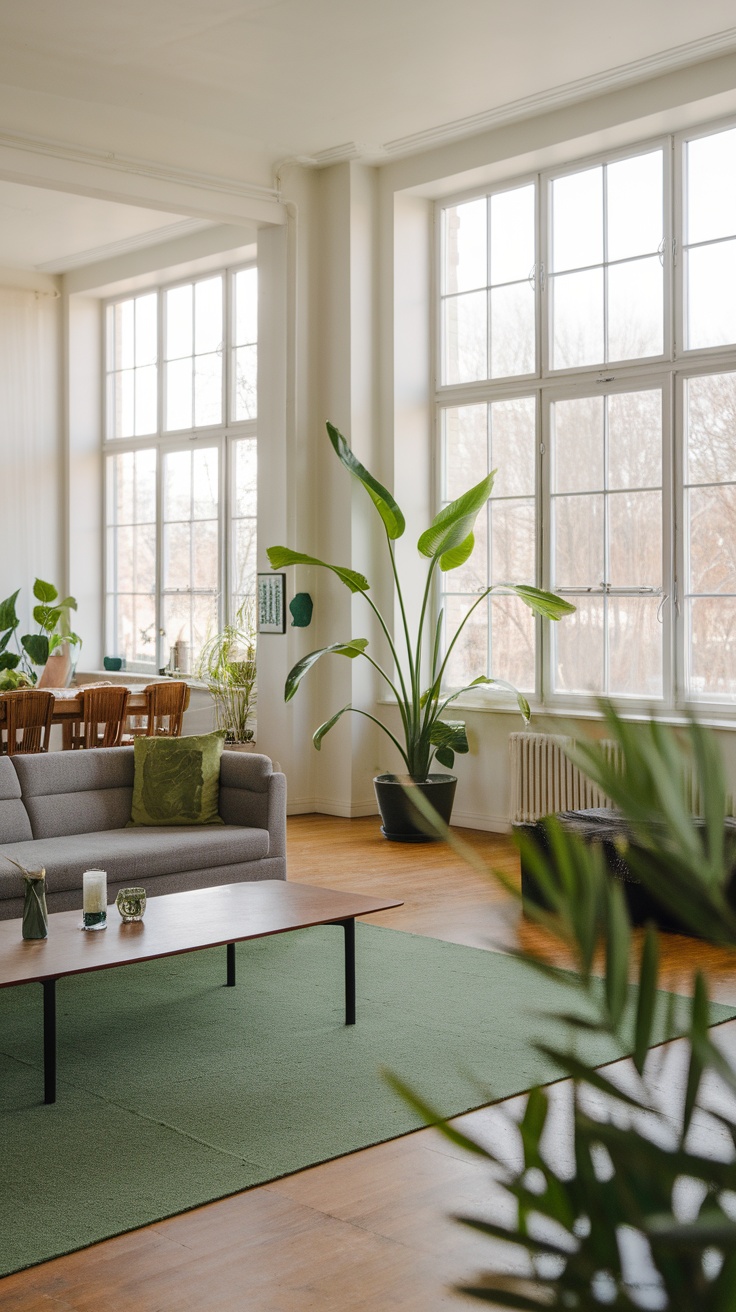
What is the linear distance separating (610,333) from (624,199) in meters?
0.72

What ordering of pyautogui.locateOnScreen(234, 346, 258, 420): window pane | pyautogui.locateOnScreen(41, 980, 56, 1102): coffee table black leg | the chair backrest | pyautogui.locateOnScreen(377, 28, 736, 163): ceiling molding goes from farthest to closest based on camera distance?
1. pyautogui.locateOnScreen(234, 346, 258, 420): window pane
2. the chair backrest
3. pyautogui.locateOnScreen(377, 28, 736, 163): ceiling molding
4. pyautogui.locateOnScreen(41, 980, 56, 1102): coffee table black leg

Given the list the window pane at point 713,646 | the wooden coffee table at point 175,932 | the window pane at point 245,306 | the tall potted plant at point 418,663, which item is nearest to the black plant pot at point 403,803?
the tall potted plant at point 418,663

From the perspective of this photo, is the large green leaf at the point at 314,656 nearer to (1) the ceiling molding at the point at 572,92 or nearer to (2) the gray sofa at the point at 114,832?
(2) the gray sofa at the point at 114,832

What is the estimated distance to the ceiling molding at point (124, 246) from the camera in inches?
369

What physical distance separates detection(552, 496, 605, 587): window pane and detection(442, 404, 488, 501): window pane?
732 millimetres

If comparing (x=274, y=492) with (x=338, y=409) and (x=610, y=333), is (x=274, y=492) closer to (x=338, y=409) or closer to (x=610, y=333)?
(x=338, y=409)

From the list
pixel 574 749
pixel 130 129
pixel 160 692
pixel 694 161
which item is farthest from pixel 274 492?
pixel 574 749

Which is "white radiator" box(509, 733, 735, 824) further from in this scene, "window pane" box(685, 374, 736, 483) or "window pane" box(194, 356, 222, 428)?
"window pane" box(194, 356, 222, 428)

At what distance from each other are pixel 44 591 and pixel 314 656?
3670 mm

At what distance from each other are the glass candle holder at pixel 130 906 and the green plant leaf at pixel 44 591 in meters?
6.52

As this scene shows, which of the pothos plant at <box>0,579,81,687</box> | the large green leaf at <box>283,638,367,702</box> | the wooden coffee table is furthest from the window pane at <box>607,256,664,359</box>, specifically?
the pothos plant at <box>0,579,81,687</box>

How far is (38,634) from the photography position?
1052 centimetres

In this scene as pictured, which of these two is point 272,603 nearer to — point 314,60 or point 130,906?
point 314,60

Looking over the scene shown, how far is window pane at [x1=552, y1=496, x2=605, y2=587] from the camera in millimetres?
7262
